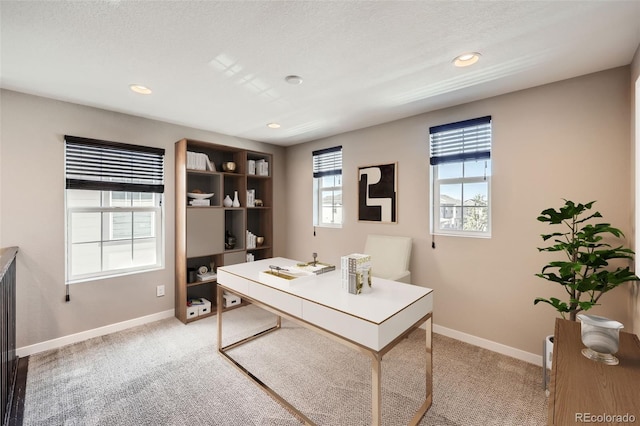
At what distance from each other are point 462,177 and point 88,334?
14.0 feet

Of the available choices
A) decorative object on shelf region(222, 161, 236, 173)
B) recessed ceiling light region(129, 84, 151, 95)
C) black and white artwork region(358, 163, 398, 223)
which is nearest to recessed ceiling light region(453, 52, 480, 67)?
black and white artwork region(358, 163, 398, 223)

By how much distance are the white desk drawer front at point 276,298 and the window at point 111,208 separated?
1.98m

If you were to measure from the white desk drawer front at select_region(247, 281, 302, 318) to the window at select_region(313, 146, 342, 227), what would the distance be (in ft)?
6.77

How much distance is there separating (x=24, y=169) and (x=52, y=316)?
4.70 feet

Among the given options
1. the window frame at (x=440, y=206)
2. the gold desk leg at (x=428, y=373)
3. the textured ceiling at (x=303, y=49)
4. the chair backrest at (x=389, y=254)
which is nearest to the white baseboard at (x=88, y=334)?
the textured ceiling at (x=303, y=49)

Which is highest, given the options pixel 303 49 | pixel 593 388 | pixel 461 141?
pixel 303 49

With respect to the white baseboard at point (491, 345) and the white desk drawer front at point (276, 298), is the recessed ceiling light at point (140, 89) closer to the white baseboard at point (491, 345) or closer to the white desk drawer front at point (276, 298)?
the white desk drawer front at point (276, 298)

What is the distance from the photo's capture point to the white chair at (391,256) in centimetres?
312

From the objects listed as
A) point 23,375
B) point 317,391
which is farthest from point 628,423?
point 23,375

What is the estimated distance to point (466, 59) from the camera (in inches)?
79.1

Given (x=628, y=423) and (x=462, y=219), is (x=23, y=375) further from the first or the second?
(x=462, y=219)

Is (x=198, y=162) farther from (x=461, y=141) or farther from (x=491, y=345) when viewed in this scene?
(x=491, y=345)

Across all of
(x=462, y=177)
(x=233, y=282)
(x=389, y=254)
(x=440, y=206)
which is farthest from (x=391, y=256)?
(x=233, y=282)

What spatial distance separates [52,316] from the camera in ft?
9.02
